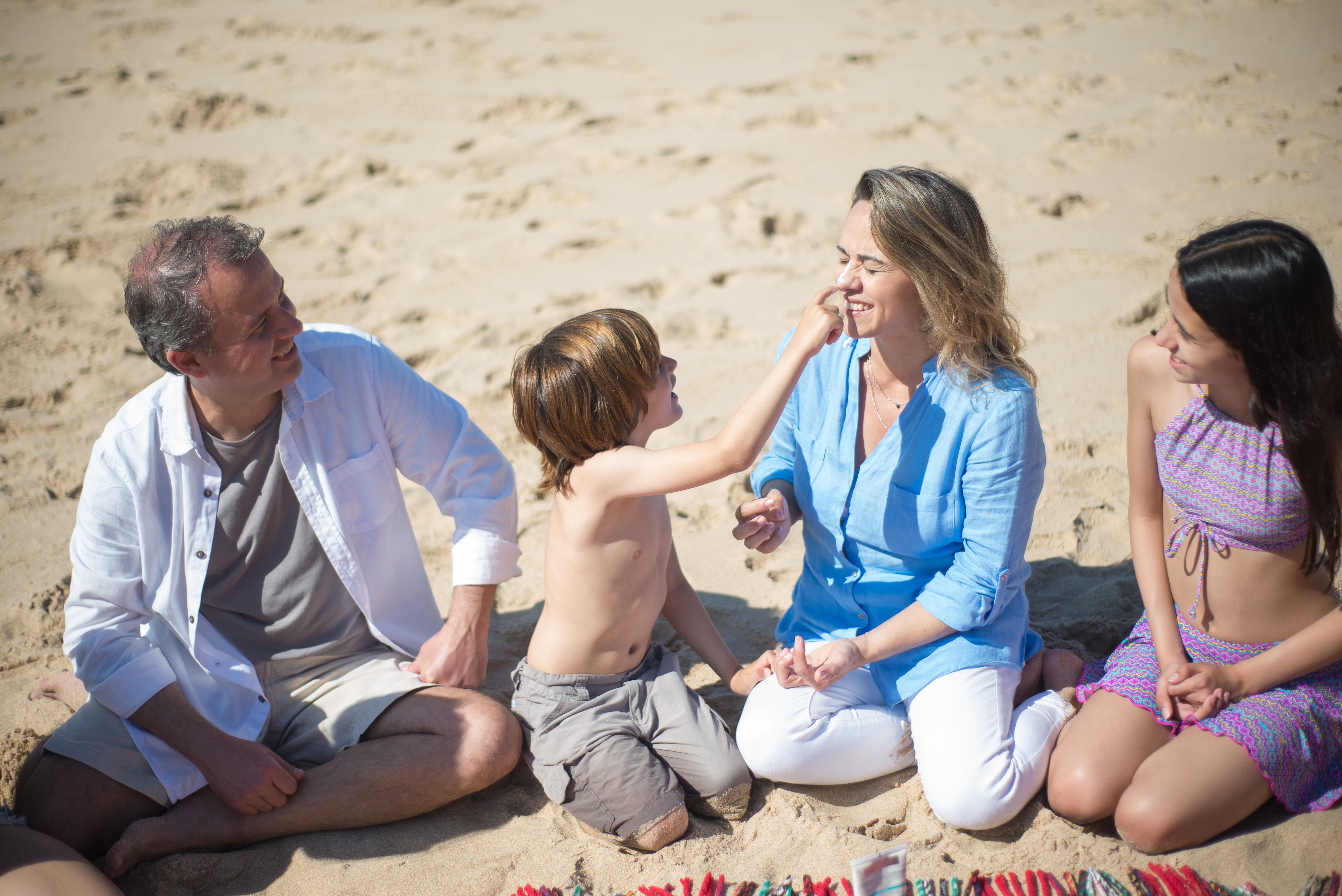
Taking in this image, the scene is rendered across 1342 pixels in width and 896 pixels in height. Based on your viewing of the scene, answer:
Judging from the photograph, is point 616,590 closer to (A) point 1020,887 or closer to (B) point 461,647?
(B) point 461,647

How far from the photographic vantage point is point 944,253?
2.20 m

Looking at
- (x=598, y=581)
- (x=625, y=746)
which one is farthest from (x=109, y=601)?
(x=625, y=746)

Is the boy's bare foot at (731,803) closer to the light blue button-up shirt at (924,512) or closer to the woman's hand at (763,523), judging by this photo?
the light blue button-up shirt at (924,512)

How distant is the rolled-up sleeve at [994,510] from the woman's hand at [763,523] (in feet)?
1.32

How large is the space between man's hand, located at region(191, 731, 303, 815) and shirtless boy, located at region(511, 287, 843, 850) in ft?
1.94

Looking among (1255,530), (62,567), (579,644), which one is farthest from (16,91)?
(1255,530)

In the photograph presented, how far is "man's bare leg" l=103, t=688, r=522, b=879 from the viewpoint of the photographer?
88.7 inches

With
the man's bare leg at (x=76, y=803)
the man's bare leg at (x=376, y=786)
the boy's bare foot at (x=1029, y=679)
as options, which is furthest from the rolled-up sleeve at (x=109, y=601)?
the boy's bare foot at (x=1029, y=679)

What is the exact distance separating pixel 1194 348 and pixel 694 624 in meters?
1.40

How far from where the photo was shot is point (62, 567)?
Answer: 3252 mm

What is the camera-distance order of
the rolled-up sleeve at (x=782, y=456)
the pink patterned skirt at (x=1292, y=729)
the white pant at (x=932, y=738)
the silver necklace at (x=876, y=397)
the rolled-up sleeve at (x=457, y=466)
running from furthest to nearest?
the rolled-up sleeve at (x=782, y=456) → the rolled-up sleeve at (x=457, y=466) → the silver necklace at (x=876, y=397) → the white pant at (x=932, y=738) → the pink patterned skirt at (x=1292, y=729)

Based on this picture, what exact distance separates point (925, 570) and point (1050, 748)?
50 centimetres

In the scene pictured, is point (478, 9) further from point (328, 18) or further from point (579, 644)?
point (579, 644)

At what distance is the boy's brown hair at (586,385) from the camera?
89.4 inches
